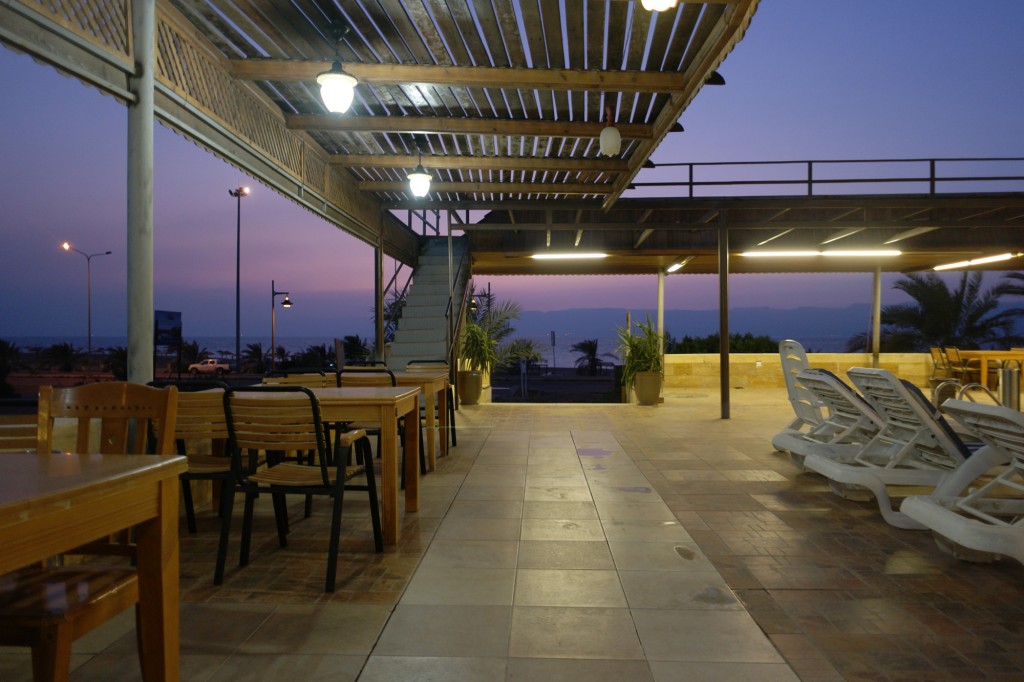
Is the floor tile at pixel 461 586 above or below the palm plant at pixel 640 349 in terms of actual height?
below

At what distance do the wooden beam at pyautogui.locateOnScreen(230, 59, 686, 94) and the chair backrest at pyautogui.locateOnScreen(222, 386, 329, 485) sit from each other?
2.88 m

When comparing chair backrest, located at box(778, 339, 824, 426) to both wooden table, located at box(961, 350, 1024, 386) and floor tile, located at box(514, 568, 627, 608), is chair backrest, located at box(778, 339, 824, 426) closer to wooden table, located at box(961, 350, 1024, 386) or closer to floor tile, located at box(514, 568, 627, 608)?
floor tile, located at box(514, 568, 627, 608)

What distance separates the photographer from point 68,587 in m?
1.58

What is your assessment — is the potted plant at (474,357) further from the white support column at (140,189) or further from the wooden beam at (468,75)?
the white support column at (140,189)

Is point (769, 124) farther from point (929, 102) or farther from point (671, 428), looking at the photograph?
point (671, 428)

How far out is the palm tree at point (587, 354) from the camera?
26.0m

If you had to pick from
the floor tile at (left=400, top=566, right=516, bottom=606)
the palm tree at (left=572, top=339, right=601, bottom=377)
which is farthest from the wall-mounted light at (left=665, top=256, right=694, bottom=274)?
the palm tree at (left=572, top=339, right=601, bottom=377)

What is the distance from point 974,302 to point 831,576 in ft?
58.2

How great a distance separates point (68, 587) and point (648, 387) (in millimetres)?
9534

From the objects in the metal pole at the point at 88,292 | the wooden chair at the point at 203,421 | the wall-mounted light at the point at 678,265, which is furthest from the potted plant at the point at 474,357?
the metal pole at the point at 88,292

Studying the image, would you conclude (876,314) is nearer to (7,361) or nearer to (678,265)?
(678,265)

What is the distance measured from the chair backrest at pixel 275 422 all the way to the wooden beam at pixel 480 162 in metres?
4.85

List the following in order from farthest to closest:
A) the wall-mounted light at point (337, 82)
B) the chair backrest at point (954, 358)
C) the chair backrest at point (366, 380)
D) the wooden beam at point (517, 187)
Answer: the chair backrest at point (954, 358), the wooden beam at point (517, 187), the chair backrest at point (366, 380), the wall-mounted light at point (337, 82)

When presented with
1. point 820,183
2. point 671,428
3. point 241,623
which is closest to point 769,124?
point 820,183
